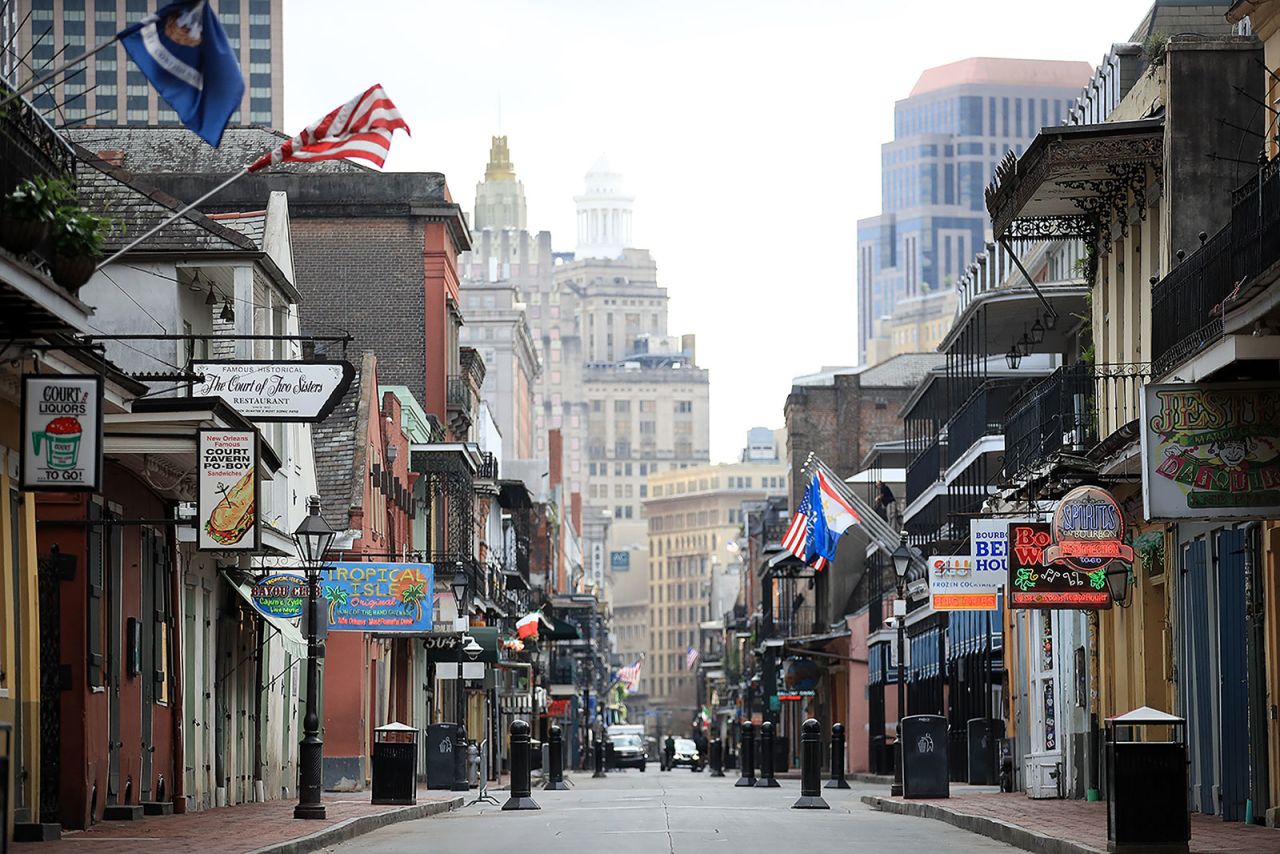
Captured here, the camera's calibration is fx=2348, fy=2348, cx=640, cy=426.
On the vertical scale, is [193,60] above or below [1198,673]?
above

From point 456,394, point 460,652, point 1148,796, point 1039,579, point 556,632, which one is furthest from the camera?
point 556,632

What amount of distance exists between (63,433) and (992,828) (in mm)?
11218

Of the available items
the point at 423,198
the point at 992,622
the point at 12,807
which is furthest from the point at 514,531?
the point at 12,807

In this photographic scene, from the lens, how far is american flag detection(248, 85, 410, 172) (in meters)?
20.8

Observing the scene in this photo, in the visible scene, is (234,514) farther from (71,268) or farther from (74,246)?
(74,246)

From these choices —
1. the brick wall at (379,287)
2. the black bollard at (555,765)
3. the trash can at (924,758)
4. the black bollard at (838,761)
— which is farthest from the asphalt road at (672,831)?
the brick wall at (379,287)

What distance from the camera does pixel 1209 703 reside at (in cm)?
2581

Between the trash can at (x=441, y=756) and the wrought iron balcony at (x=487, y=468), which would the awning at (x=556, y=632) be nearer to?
the wrought iron balcony at (x=487, y=468)

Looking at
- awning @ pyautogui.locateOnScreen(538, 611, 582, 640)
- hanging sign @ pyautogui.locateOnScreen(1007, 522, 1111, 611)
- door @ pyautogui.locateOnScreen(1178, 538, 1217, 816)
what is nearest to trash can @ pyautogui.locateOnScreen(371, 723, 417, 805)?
hanging sign @ pyautogui.locateOnScreen(1007, 522, 1111, 611)

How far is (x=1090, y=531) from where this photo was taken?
25.4m

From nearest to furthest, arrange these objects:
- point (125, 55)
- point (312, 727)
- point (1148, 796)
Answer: point (1148, 796) → point (312, 727) → point (125, 55)

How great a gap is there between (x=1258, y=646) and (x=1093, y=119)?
791 inches

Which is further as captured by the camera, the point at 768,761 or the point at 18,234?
the point at 768,761

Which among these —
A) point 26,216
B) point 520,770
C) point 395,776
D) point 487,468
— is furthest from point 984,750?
point 487,468
